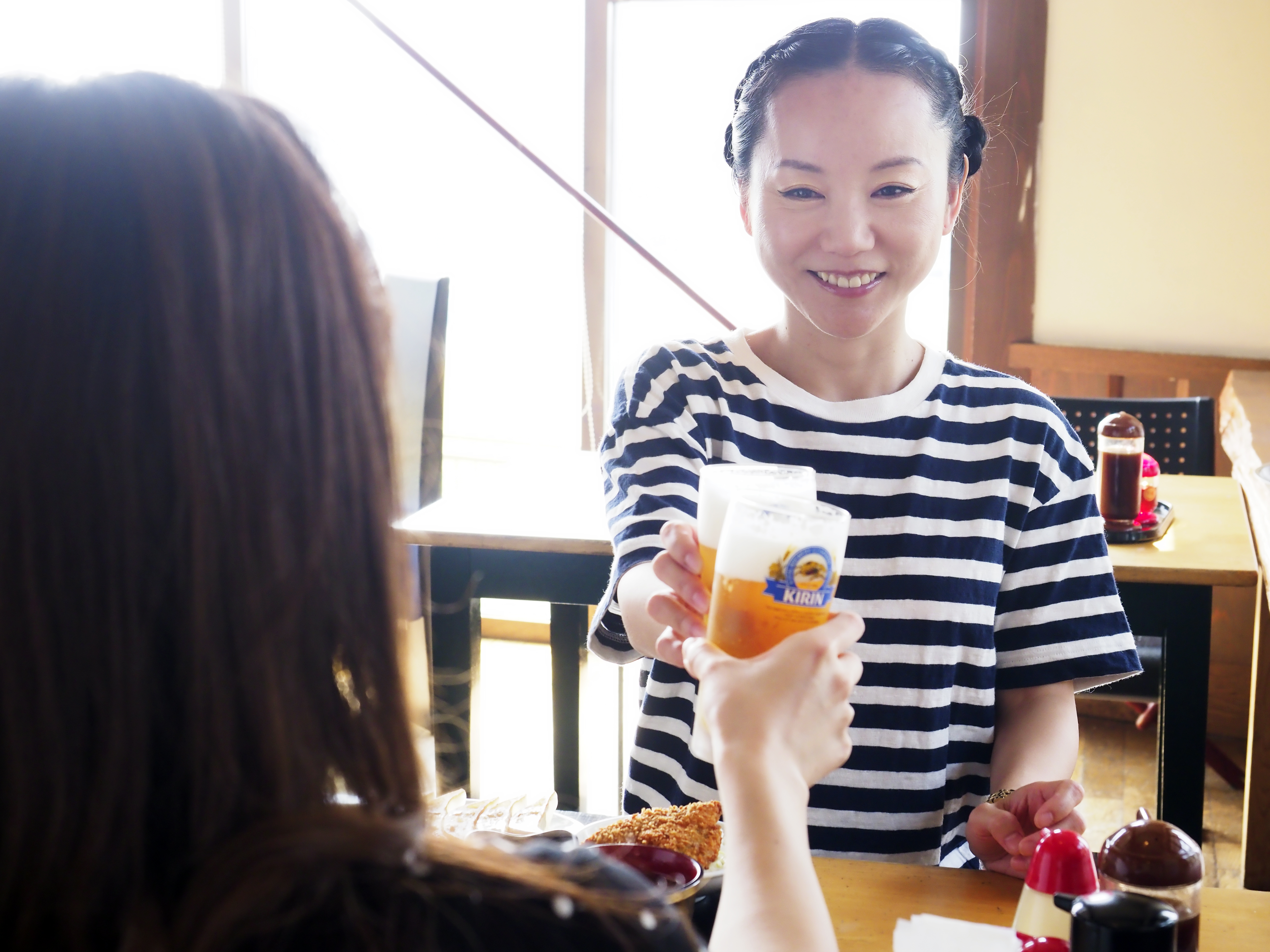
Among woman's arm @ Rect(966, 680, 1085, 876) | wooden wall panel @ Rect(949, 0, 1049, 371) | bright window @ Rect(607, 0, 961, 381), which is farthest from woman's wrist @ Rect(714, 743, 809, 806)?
bright window @ Rect(607, 0, 961, 381)

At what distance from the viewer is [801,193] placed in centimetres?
136

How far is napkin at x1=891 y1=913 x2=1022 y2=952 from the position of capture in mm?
934

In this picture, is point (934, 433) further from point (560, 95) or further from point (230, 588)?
point (560, 95)

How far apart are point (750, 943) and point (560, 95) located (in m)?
3.85

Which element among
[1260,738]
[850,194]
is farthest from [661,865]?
[1260,738]

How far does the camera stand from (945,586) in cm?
135

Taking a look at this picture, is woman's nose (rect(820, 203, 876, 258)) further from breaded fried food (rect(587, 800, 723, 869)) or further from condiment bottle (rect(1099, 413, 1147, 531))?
condiment bottle (rect(1099, 413, 1147, 531))

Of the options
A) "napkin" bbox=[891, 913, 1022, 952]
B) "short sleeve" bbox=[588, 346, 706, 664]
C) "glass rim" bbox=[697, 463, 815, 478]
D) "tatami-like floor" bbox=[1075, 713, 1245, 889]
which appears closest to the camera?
"napkin" bbox=[891, 913, 1022, 952]

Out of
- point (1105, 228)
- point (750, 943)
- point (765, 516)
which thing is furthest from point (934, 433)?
point (1105, 228)

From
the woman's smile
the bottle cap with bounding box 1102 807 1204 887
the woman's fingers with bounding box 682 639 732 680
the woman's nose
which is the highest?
the woman's nose

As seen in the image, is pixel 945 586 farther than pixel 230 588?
Yes

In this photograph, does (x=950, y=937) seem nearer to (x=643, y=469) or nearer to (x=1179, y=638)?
(x=643, y=469)

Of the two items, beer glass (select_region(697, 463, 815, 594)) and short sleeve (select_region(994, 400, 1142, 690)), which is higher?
beer glass (select_region(697, 463, 815, 594))

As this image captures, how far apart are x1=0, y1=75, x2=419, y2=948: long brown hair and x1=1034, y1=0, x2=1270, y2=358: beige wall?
359cm
